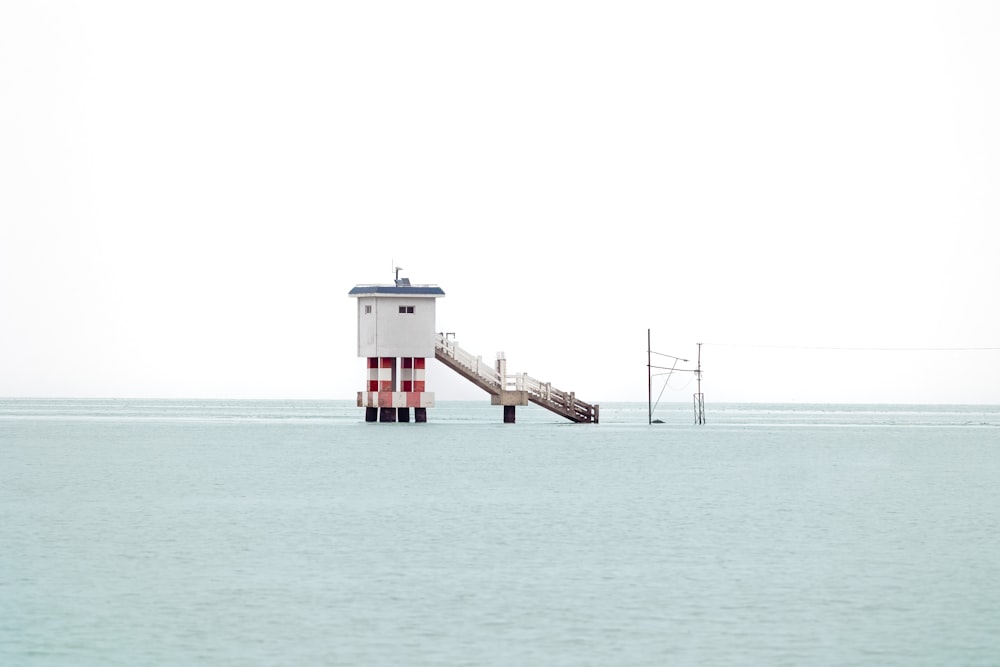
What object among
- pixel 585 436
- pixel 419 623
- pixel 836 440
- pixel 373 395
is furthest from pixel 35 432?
pixel 419 623

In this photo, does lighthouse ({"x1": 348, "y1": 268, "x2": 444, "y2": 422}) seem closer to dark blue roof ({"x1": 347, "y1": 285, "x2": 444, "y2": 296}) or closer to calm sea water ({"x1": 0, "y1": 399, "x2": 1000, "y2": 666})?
dark blue roof ({"x1": 347, "y1": 285, "x2": 444, "y2": 296})

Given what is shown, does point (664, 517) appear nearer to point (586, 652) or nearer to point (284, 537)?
point (284, 537)

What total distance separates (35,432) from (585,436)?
37.6 meters

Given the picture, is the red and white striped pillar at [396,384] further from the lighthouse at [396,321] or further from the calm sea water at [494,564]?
the calm sea water at [494,564]

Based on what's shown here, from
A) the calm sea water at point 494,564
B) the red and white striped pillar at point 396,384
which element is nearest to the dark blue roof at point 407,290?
the red and white striped pillar at point 396,384

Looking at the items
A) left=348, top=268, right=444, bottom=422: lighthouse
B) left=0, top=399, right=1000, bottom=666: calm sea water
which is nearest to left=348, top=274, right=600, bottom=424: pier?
left=348, top=268, right=444, bottom=422: lighthouse

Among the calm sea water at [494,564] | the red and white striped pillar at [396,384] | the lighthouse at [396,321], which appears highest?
the lighthouse at [396,321]

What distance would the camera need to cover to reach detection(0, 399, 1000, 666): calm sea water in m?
22.7

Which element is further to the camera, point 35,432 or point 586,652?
point 35,432

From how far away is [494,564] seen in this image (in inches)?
1238

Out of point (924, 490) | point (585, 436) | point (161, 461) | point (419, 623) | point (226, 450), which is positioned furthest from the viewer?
point (585, 436)

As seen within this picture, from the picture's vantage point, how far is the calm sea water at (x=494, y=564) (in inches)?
892

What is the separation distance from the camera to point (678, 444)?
88375 mm

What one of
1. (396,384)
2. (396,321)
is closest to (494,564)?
(396,321)
